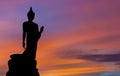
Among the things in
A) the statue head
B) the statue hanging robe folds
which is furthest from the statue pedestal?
the statue head

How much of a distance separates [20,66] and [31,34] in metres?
2.24

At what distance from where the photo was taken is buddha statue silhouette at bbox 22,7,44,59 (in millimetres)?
21842

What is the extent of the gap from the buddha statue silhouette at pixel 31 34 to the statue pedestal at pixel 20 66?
0.78 m

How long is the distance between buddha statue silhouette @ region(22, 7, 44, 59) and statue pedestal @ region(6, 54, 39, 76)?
780 millimetres

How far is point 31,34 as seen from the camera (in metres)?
22.2

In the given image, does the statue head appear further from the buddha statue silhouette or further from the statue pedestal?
the statue pedestal

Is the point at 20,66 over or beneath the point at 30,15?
beneath

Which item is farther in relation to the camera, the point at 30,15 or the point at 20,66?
the point at 30,15

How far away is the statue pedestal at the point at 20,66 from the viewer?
68.6 feet

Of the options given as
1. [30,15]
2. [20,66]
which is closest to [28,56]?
[20,66]

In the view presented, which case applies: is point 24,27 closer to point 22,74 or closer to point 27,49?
point 27,49

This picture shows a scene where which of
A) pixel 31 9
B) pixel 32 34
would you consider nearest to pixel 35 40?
pixel 32 34

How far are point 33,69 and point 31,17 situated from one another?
310 cm

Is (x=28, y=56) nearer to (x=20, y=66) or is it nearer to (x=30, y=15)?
(x=20, y=66)
